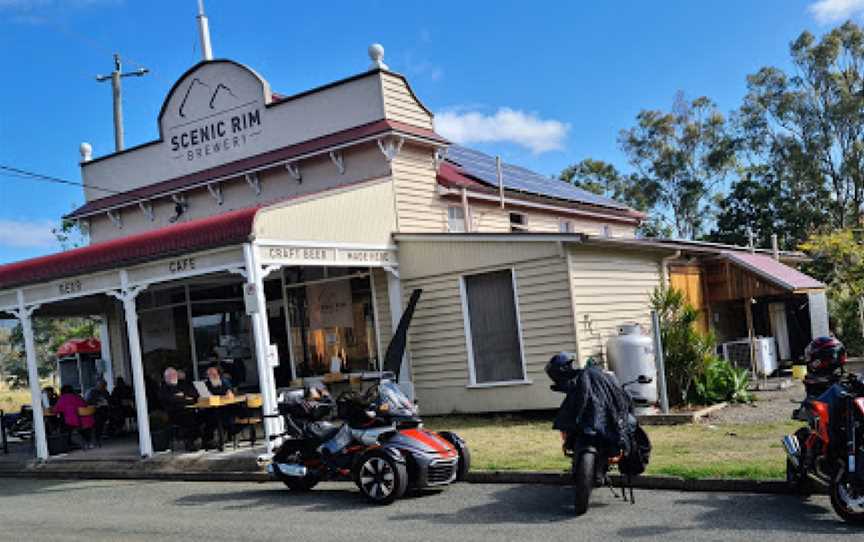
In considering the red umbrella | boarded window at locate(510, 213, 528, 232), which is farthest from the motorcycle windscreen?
the red umbrella

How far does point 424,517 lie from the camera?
7.90 meters

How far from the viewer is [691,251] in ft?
58.6

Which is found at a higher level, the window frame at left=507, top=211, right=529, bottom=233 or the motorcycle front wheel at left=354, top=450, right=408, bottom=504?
the window frame at left=507, top=211, right=529, bottom=233

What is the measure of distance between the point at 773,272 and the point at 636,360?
599 cm

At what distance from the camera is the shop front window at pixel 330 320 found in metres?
16.4

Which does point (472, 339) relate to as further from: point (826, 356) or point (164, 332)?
point (826, 356)

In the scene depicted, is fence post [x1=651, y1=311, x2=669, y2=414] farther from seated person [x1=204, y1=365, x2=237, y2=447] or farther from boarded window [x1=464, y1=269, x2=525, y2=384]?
seated person [x1=204, y1=365, x2=237, y2=447]

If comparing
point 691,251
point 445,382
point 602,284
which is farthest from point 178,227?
point 691,251

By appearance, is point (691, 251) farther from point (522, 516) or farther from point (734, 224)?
point (734, 224)

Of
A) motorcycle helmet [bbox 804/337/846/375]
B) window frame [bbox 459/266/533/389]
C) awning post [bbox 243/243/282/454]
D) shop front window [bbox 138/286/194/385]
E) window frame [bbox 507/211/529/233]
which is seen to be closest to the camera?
motorcycle helmet [bbox 804/337/846/375]

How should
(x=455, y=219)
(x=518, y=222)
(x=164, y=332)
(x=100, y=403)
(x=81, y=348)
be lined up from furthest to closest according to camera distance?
(x=81, y=348) < (x=518, y=222) < (x=455, y=219) < (x=164, y=332) < (x=100, y=403)

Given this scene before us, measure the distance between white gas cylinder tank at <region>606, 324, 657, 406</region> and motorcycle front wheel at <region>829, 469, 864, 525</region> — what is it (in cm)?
703

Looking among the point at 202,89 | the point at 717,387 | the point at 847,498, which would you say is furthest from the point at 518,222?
the point at 847,498

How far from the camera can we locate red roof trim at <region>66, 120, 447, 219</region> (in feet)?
54.5
